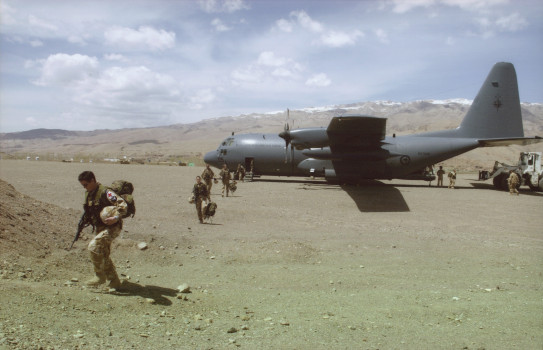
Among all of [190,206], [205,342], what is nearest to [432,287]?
[205,342]

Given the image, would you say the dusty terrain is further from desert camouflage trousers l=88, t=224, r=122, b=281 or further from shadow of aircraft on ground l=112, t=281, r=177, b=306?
desert camouflage trousers l=88, t=224, r=122, b=281

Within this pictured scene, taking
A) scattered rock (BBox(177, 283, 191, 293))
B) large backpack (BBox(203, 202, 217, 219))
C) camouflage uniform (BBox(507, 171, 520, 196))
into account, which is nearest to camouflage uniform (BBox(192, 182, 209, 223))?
large backpack (BBox(203, 202, 217, 219))

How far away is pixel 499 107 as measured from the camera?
26.7 m

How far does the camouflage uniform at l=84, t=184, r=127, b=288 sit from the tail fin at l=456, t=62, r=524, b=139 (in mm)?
26717

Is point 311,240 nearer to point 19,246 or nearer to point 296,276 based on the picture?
point 296,276

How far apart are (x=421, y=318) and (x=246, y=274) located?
376cm

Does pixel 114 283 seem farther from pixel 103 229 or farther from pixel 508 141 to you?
pixel 508 141

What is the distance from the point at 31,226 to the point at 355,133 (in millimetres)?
17353

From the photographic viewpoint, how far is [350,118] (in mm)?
19125

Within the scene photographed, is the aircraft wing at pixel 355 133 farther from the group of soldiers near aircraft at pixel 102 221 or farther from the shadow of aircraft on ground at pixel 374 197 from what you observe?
the group of soldiers near aircraft at pixel 102 221

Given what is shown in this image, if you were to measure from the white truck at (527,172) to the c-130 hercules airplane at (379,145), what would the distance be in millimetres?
1762

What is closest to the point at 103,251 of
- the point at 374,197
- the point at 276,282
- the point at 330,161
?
the point at 276,282

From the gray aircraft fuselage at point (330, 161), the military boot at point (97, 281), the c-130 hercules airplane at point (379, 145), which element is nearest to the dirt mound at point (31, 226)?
the military boot at point (97, 281)

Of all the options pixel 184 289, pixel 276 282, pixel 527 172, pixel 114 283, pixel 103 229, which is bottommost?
pixel 276 282
